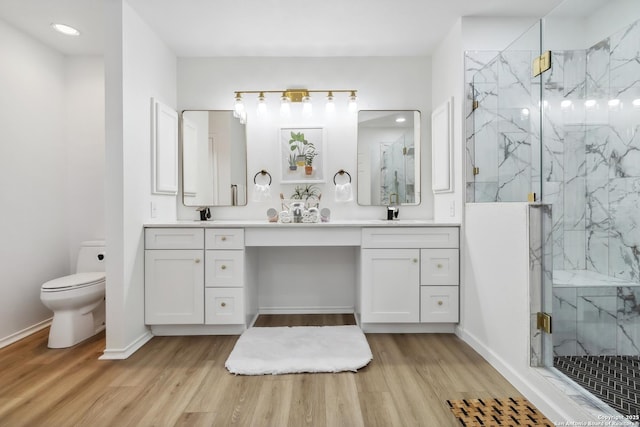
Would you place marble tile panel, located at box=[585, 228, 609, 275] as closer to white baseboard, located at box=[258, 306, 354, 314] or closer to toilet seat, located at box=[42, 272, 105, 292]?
white baseboard, located at box=[258, 306, 354, 314]

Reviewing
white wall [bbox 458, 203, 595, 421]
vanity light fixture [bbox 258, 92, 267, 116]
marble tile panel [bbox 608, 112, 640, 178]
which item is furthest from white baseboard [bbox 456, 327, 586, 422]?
vanity light fixture [bbox 258, 92, 267, 116]

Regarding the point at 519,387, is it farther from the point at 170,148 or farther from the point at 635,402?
the point at 170,148

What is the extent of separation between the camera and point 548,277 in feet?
6.10

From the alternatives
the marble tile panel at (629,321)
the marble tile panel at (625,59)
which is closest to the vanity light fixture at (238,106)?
the marble tile panel at (625,59)

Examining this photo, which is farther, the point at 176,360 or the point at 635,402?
the point at 176,360

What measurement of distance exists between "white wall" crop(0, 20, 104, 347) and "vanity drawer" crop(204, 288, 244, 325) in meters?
1.43

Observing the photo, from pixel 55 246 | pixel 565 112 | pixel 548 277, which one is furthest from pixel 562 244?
pixel 55 246

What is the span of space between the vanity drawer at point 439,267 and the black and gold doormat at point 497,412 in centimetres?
100

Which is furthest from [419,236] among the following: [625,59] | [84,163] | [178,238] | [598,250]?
[84,163]

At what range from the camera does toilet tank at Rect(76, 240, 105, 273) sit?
120 inches

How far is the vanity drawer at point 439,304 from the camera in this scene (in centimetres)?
274

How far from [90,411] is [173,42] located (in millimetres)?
2748

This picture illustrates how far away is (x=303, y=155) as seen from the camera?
3363 mm

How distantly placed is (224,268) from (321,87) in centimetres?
188
